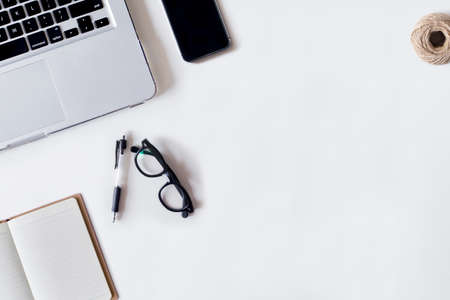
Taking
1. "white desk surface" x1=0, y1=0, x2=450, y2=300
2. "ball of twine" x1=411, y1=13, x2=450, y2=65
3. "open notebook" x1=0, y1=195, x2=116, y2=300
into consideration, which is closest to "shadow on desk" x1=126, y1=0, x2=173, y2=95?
"white desk surface" x1=0, y1=0, x2=450, y2=300

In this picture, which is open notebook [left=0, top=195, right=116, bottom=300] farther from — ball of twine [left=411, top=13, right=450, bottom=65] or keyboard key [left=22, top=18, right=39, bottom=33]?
ball of twine [left=411, top=13, right=450, bottom=65]

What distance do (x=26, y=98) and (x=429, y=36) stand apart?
0.59m

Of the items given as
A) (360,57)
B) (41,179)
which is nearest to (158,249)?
(41,179)

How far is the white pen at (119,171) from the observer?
0.75m

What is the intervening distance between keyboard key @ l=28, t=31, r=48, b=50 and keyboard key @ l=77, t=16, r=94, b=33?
5 cm

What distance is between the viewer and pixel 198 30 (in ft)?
2.45

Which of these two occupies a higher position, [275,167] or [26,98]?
[26,98]

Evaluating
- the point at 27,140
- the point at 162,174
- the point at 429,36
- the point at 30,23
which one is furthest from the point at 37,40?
the point at 429,36

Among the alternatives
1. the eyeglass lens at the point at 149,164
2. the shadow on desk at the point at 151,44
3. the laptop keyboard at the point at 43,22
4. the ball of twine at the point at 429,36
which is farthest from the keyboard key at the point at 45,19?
the ball of twine at the point at 429,36

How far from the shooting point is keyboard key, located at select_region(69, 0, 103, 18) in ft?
2.33

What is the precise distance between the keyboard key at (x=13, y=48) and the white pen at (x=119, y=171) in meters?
0.19

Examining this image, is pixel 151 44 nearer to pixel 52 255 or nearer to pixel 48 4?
pixel 48 4

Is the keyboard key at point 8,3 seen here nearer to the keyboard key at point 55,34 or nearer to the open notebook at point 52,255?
the keyboard key at point 55,34

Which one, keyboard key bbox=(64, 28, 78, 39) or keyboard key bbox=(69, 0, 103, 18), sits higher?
keyboard key bbox=(69, 0, 103, 18)
